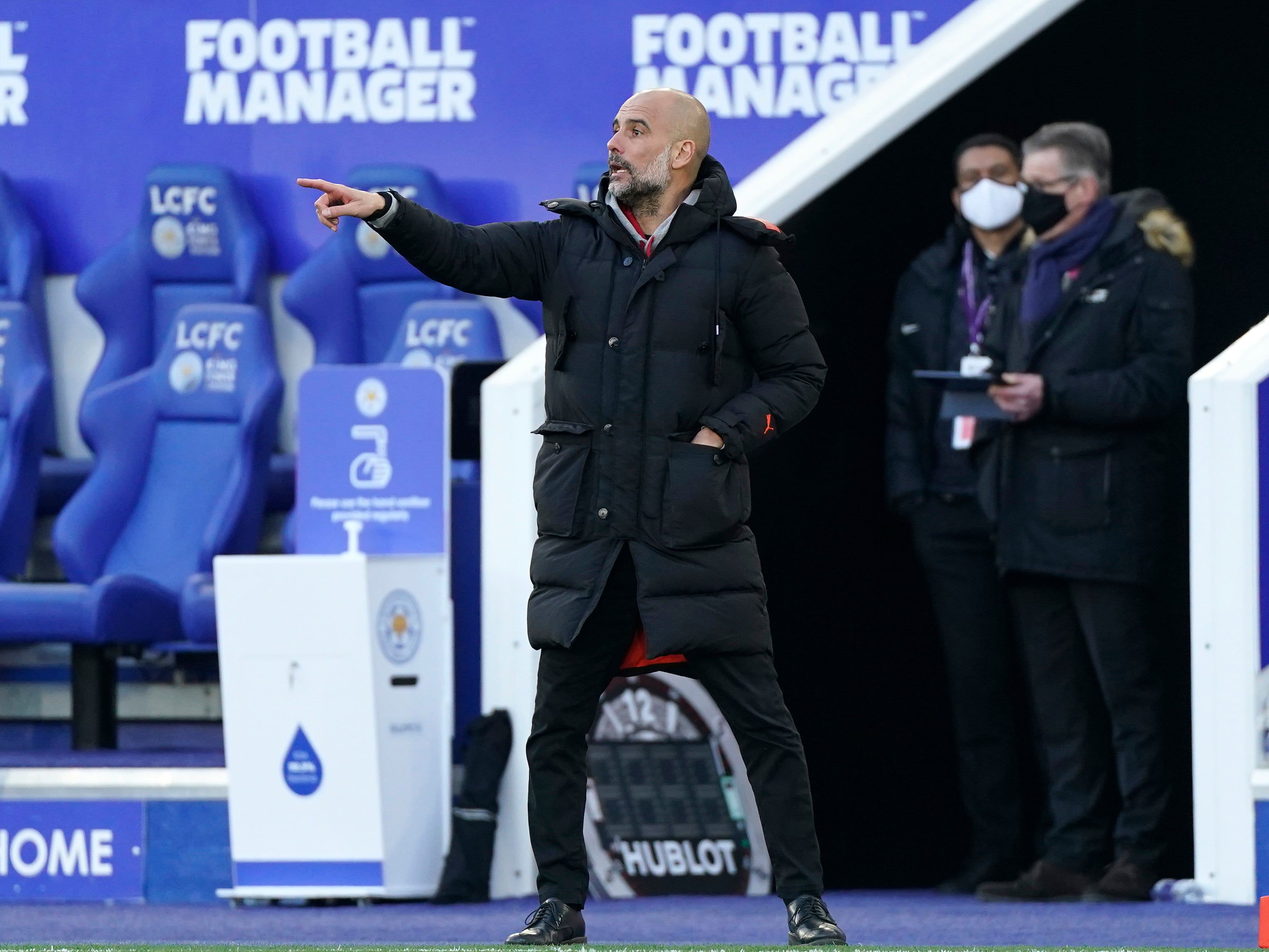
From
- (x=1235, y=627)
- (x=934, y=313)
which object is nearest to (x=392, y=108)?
(x=934, y=313)

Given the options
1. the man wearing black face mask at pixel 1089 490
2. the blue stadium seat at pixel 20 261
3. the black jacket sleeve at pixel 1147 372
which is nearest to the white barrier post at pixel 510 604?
the man wearing black face mask at pixel 1089 490

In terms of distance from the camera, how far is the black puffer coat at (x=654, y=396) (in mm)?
3291

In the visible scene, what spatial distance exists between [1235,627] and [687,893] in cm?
132

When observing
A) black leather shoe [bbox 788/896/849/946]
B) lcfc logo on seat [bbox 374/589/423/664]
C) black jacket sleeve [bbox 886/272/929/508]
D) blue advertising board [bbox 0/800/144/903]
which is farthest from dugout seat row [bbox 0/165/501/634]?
black leather shoe [bbox 788/896/849/946]

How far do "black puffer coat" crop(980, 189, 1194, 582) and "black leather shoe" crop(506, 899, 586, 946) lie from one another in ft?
5.26

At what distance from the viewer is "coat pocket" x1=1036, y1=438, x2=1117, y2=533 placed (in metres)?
4.56

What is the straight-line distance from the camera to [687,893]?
4812 millimetres

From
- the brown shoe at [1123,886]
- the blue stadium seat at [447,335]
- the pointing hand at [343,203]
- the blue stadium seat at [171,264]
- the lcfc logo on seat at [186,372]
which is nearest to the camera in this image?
the pointing hand at [343,203]

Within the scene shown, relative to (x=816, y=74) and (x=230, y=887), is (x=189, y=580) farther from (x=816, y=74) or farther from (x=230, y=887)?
(x=816, y=74)

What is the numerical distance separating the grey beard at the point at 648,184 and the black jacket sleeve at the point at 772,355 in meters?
0.18

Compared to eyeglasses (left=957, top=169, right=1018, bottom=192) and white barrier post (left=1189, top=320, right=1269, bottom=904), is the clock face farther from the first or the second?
eyeglasses (left=957, top=169, right=1018, bottom=192)

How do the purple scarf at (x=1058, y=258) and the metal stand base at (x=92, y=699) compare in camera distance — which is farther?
the metal stand base at (x=92, y=699)

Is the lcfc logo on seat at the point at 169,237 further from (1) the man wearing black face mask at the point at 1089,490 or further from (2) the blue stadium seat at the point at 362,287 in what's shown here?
(1) the man wearing black face mask at the point at 1089,490

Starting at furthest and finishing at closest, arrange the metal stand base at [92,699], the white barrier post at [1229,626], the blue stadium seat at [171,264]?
1. the blue stadium seat at [171,264]
2. the metal stand base at [92,699]
3. the white barrier post at [1229,626]
